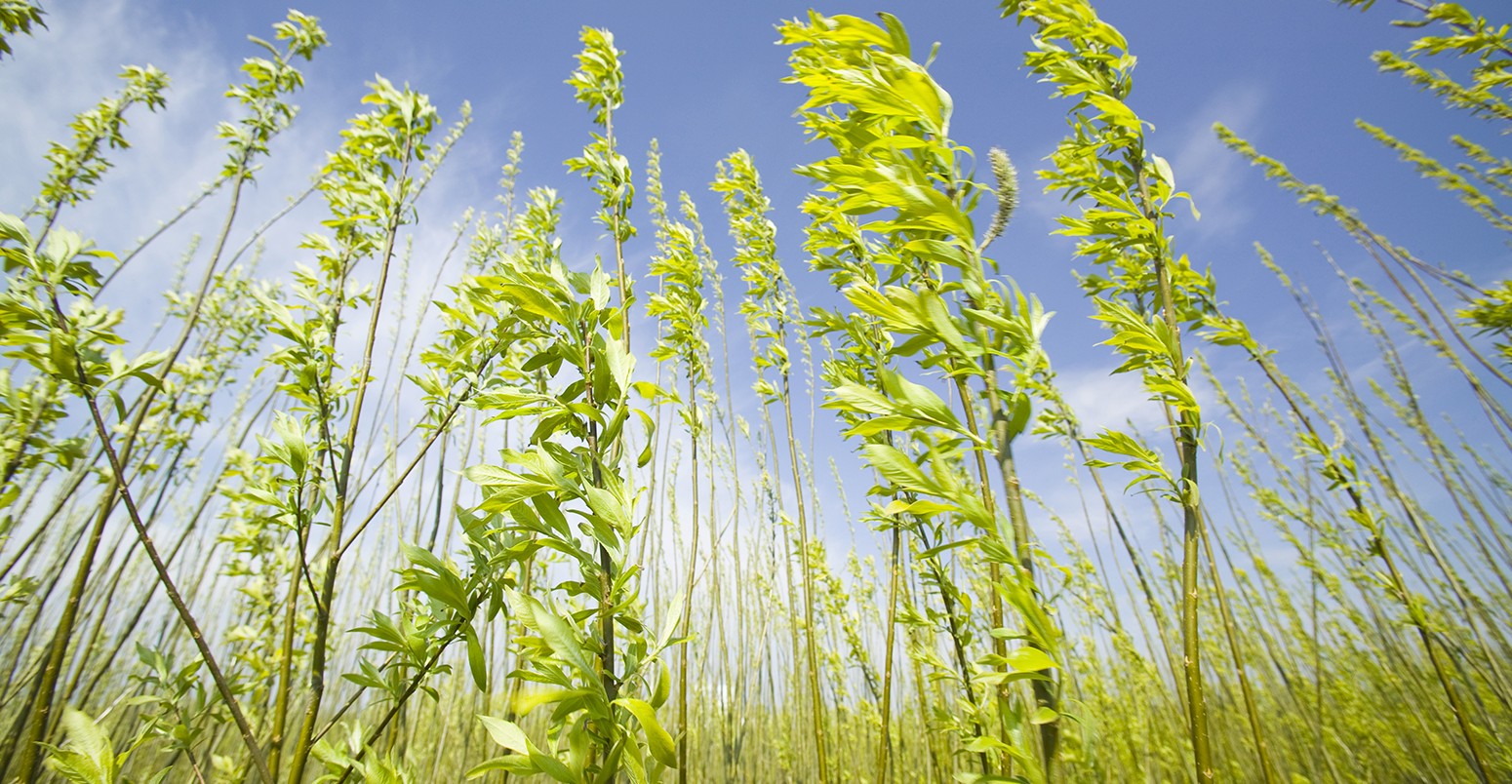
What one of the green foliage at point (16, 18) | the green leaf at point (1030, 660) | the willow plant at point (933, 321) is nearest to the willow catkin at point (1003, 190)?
the willow plant at point (933, 321)

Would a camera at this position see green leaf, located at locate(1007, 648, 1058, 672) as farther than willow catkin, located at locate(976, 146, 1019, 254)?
No

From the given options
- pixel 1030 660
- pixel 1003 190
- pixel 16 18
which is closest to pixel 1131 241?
pixel 1003 190

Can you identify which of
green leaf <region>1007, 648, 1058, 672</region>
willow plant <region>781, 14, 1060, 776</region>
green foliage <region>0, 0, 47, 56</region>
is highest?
green foliage <region>0, 0, 47, 56</region>

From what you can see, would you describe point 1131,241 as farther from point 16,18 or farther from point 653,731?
point 16,18

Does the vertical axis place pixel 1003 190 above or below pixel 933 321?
above

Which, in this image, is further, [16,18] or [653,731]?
[16,18]

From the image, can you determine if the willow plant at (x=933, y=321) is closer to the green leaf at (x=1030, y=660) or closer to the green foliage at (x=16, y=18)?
the green leaf at (x=1030, y=660)

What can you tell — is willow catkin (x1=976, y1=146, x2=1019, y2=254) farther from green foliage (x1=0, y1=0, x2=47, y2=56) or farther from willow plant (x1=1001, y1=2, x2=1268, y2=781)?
green foliage (x1=0, y1=0, x2=47, y2=56)

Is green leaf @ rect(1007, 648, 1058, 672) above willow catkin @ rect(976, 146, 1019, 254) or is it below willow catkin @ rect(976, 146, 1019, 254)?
below

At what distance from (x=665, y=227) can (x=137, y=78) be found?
1.88 m

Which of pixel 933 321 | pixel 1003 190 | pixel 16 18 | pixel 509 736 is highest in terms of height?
pixel 16 18

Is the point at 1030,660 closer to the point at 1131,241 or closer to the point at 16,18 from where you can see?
the point at 1131,241

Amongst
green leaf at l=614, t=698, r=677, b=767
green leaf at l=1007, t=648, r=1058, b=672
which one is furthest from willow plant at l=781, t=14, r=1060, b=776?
green leaf at l=614, t=698, r=677, b=767

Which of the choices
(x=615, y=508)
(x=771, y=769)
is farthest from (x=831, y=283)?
(x=771, y=769)
